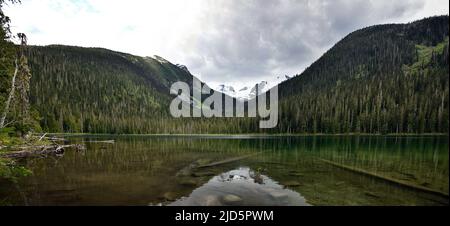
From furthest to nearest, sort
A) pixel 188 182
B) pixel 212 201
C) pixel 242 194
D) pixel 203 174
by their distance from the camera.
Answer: pixel 203 174 < pixel 188 182 < pixel 242 194 < pixel 212 201

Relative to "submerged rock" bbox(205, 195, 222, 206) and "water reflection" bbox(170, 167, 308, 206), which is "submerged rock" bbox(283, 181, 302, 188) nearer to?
"water reflection" bbox(170, 167, 308, 206)

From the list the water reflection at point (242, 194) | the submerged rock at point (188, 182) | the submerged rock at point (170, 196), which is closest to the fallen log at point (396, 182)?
the water reflection at point (242, 194)

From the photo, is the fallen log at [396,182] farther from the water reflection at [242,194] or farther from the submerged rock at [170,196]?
the submerged rock at [170,196]

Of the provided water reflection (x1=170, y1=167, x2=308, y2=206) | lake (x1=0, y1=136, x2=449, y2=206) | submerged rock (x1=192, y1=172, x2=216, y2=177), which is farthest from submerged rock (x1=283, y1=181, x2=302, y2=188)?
submerged rock (x1=192, y1=172, x2=216, y2=177)

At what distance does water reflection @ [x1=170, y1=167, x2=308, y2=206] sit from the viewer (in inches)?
674

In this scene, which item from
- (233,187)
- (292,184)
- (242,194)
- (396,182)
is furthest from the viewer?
(292,184)

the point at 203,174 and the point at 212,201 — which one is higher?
the point at 212,201

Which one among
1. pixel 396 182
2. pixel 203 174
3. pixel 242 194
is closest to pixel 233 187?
pixel 242 194

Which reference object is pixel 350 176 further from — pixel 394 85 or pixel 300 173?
pixel 394 85

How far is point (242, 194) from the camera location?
1956cm

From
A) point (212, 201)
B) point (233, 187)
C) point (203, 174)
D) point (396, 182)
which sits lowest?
point (203, 174)

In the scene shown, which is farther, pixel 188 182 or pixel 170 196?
pixel 188 182

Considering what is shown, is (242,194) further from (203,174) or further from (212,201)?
(203,174)
